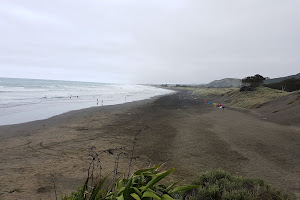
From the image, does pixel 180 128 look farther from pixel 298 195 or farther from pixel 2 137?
pixel 2 137

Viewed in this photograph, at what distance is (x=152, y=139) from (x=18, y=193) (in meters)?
5.70

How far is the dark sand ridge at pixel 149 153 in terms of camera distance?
181 inches

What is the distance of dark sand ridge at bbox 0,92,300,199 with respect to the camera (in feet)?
15.1

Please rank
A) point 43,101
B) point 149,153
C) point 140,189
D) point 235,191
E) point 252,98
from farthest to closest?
point 43,101 → point 252,98 → point 149,153 → point 235,191 → point 140,189

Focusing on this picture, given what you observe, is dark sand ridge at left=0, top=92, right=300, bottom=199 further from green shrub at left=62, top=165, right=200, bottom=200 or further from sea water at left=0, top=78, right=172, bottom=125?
sea water at left=0, top=78, right=172, bottom=125

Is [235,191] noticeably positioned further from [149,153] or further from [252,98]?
[252,98]

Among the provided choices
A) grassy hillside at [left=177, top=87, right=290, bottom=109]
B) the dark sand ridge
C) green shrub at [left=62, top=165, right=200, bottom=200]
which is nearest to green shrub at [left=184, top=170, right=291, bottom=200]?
green shrub at [left=62, top=165, right=200, bottom=200]

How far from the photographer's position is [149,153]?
22.3ft

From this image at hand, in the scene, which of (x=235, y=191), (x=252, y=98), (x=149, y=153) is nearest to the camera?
(x=235, y=191)

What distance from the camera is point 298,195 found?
3.62 m

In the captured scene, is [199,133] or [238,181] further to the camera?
[199,133]

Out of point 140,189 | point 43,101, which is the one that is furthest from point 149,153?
point 43,101

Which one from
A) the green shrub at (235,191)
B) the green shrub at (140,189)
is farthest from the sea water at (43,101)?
the green shrub at (235,191)

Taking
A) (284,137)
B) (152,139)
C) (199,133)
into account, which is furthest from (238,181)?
(284,137)
